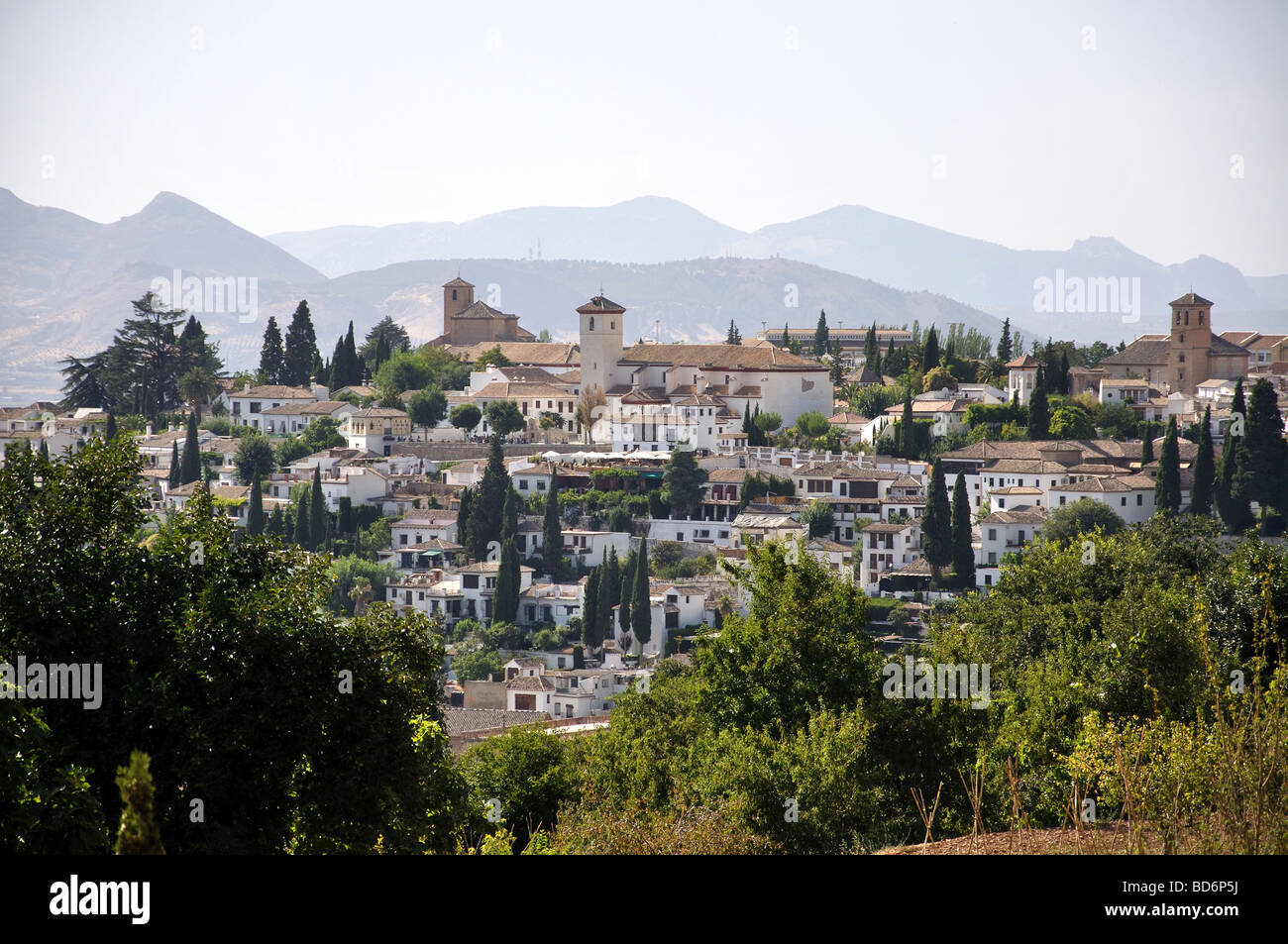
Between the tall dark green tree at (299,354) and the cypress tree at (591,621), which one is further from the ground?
the tall dark green tree at (299,354)

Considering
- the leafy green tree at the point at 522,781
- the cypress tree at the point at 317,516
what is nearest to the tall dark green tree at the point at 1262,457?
the cypress tree at the point at 317,516

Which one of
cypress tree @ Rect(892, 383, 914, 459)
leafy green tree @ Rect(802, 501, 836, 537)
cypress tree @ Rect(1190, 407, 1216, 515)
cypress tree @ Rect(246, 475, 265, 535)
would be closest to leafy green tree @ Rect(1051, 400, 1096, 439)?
cypress tree @ Rect(892, 383, 914, 459)

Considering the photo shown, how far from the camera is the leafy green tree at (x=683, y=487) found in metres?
53.0

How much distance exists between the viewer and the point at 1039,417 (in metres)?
54.7

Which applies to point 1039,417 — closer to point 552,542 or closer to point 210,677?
point 552,542

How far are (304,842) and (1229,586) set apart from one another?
8.75 m

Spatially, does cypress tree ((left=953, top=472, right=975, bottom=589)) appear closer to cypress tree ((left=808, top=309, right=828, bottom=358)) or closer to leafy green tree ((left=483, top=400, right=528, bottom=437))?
A: leafy green tree ((left=483, top=400, right=528, bottom=437))

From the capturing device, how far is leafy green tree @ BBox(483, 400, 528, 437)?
60.8 meters

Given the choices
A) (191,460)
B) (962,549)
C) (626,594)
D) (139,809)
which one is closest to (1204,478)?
(962,549)

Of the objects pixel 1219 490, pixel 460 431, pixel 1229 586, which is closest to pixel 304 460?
pixel 460 431

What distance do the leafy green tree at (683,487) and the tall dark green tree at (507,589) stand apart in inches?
303

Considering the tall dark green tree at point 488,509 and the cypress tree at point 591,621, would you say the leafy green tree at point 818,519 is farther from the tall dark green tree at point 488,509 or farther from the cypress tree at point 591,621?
the tall dark green tree at point 488,509

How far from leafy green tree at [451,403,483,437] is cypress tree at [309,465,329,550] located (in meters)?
10.7
